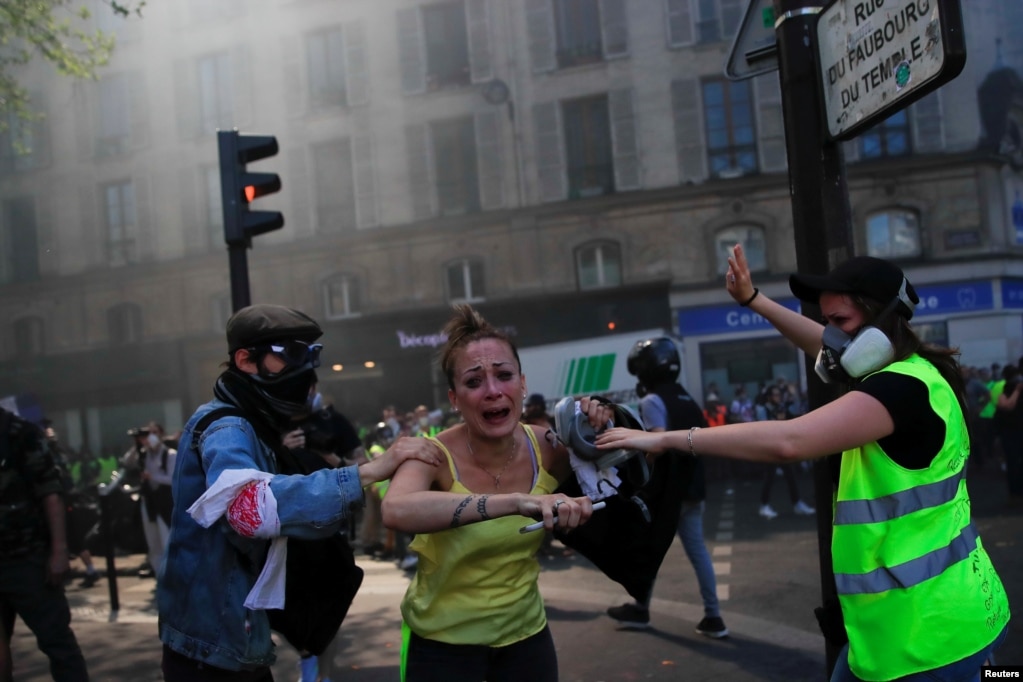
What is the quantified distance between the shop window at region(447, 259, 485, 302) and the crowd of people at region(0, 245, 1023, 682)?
17.2 meters

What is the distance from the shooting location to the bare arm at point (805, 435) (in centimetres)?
184

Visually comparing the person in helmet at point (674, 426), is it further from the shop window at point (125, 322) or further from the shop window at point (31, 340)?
the shop window at point (31, 340)

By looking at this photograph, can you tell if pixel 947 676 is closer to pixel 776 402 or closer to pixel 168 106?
pixel 776 402

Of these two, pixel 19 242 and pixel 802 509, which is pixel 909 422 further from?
pixel 19 242

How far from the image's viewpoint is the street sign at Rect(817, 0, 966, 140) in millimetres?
2113

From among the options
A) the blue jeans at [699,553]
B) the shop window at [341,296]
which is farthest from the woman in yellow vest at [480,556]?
the shop window at [341,296]

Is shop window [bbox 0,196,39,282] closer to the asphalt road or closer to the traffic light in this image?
the asphalt road

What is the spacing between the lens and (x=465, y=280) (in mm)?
19797

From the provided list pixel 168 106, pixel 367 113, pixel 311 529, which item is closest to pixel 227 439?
pixel 311 529

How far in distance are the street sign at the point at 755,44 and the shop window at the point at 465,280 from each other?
16.4 m

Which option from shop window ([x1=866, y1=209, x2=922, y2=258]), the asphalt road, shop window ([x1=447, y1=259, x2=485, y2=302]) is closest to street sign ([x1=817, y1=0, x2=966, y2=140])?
the asphalt road

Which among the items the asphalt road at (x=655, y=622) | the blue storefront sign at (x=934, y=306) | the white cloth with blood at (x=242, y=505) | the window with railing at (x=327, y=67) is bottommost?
the asphalt road at (x=655, y=622)

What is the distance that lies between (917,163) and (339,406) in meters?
13.5

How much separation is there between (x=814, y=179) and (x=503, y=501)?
1568 millimetres
